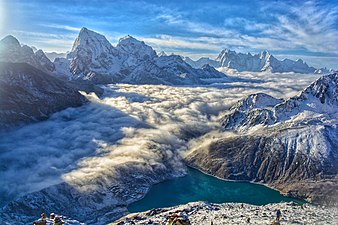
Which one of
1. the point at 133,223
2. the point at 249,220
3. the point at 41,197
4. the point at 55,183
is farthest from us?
the point at 55,183

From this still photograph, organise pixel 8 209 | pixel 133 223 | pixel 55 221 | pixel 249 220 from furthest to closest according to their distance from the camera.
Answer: pixel 8 209
pixel 133 223
pixel 249 220
pixel 55 221

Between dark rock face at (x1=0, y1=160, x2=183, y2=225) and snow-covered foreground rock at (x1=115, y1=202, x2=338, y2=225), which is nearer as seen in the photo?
snow-covered foreground rock at (x1=115, y1=202, x2=338, y2=225)

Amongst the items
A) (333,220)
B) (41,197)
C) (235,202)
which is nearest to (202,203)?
(235,202)

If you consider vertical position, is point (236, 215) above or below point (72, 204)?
above

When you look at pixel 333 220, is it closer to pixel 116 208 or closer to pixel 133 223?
pixel 133 223

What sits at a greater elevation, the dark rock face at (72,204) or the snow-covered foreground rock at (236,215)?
the snow-covered foreground rock at (236,215)

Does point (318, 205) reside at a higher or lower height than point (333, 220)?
lower

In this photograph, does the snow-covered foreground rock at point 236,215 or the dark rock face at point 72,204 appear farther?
the dark rock face at point 72,204

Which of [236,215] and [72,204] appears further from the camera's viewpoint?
[72,204]
